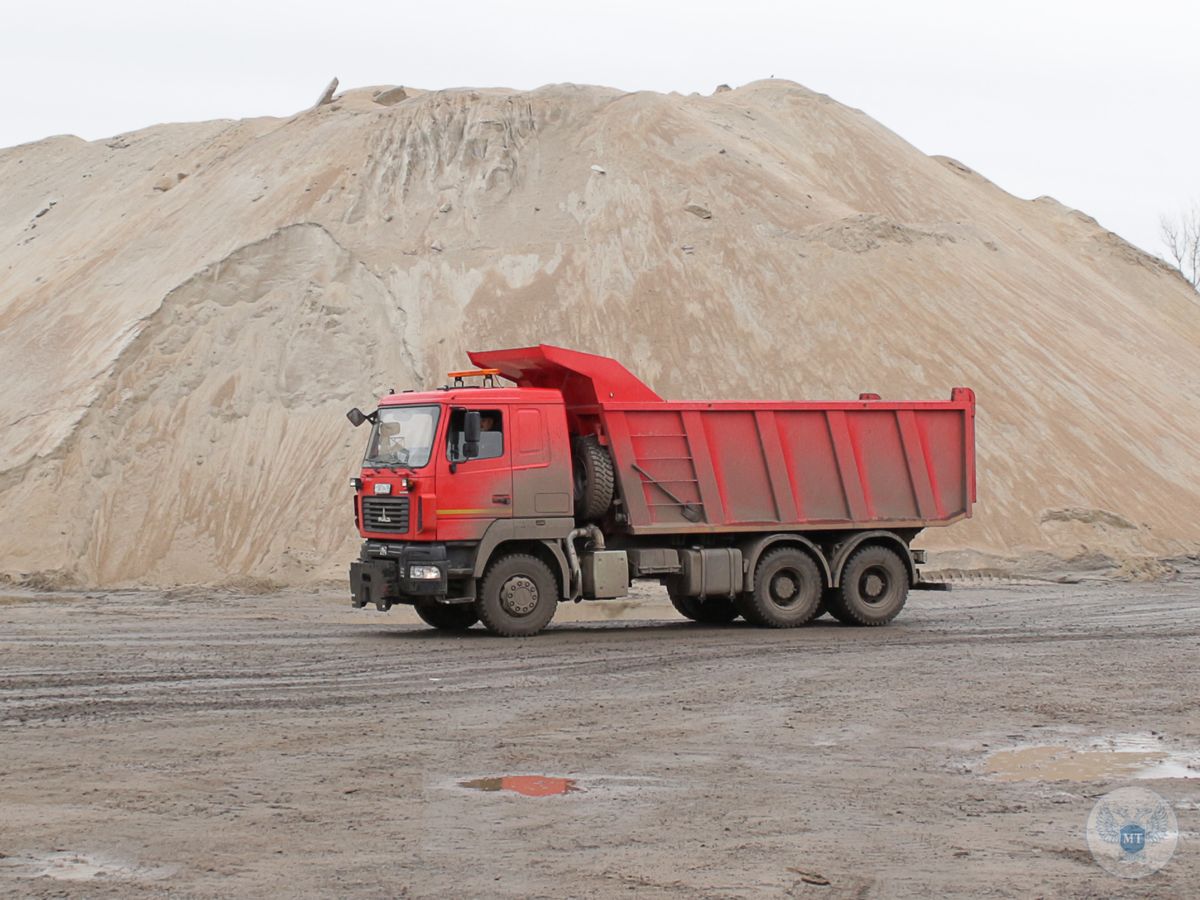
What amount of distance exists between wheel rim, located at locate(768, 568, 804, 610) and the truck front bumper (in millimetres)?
4380

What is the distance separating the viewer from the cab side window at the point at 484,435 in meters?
16.5

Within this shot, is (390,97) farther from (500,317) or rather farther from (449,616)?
(449,616)

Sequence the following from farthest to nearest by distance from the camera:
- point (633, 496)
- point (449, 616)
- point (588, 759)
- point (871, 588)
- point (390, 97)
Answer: point (390, 97)
point (871, 588)
point (449, 616)
point (633, 496)
point (588, 759)

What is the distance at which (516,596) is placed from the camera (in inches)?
661

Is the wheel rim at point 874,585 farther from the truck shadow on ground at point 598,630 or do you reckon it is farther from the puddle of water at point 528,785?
the puddle of water at point 528,785

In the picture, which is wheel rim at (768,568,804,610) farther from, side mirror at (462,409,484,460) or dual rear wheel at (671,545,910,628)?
side mirror at (462,409,484,460)

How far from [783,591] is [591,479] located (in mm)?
2999

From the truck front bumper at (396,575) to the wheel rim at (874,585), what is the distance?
18.6 feet

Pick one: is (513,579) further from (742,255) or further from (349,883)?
(742,255)

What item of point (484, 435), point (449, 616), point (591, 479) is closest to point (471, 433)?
point (484, 435)

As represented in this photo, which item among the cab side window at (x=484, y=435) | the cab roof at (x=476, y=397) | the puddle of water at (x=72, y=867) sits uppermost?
the cab roof at (x=476, y=397)

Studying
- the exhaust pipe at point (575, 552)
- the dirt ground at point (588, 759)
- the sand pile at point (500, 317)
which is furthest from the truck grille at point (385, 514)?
the sand pile at point (500, 317)

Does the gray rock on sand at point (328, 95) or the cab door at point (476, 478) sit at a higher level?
the gray rock on sand at point (328, 95)

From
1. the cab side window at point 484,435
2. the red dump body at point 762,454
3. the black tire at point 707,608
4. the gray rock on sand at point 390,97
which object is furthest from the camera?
the gray rock on sand at point 390,97
